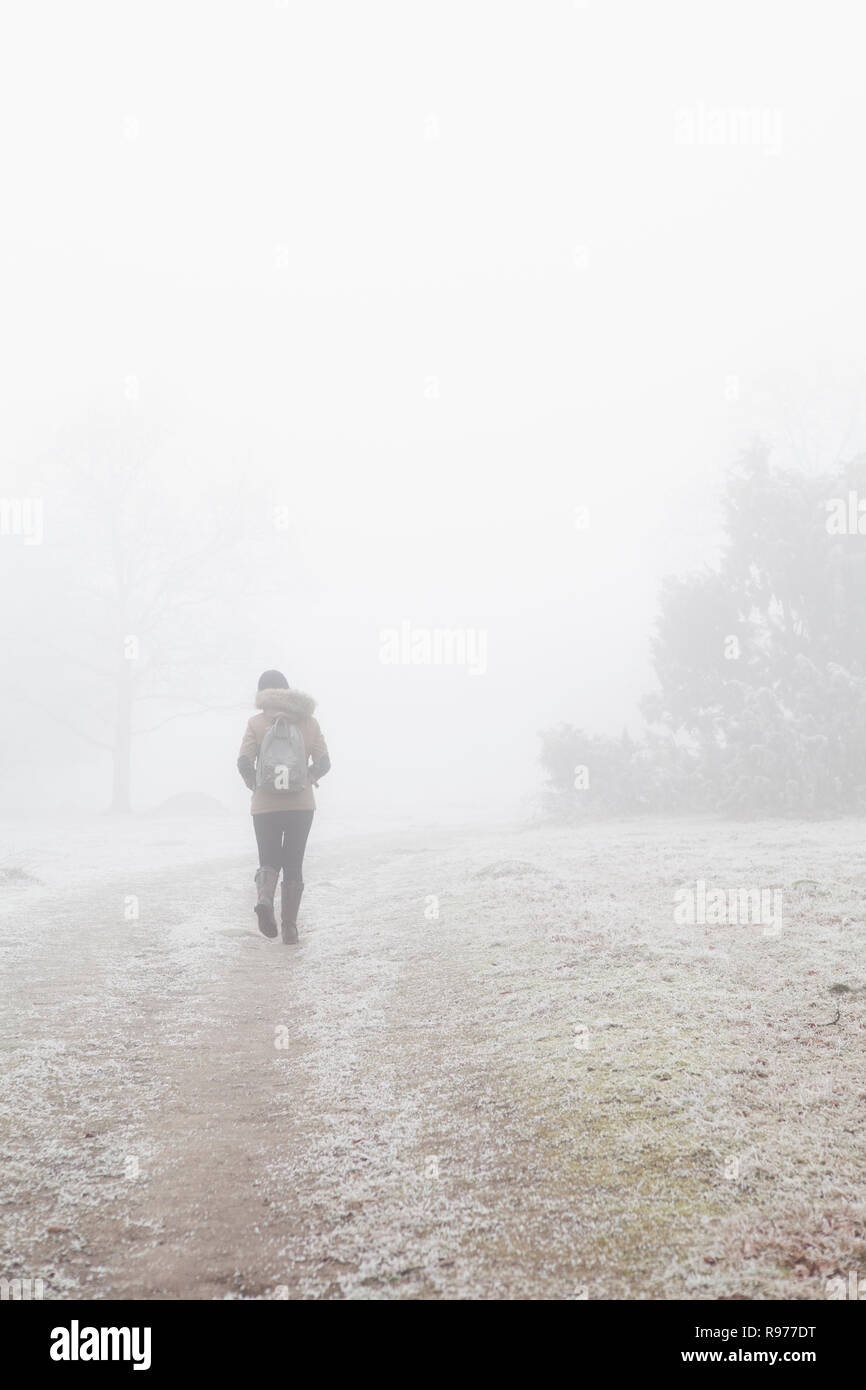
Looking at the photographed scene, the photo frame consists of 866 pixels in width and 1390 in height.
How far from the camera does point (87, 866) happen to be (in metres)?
19.2

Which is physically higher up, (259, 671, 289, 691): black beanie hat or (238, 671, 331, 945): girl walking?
(259, 671, 289, 691): black beanie hat

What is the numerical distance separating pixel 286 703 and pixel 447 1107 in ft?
18.5

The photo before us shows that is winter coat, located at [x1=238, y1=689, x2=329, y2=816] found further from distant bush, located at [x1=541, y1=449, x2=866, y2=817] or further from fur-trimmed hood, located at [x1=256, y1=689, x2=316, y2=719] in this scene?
distant bush, located at [x1=541, y1=449, x2=866, y2=817]

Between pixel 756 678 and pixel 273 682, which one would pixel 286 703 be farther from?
pixel 756 678

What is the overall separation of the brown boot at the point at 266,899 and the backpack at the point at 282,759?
0.99 meters

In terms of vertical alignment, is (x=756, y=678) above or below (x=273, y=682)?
above

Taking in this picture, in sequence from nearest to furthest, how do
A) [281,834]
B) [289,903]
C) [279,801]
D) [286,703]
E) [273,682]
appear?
[279,801]
[281,834]
[289,903]
[286,703]
[273,682]

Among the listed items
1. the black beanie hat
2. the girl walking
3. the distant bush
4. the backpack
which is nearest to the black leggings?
the girl walking

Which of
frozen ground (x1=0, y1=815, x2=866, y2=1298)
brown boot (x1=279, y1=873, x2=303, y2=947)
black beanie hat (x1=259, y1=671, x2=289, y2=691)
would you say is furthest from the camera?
black beanie hat (x1=259, y1=671, x2=289, y2=691)

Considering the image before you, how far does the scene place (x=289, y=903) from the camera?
922 cm

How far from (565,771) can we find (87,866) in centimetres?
1564

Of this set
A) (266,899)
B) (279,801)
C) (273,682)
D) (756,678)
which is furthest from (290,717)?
(756,678)

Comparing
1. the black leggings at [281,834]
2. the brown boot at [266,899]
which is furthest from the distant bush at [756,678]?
the brown boot at [266,899]

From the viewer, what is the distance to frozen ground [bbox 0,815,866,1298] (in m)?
3.09
